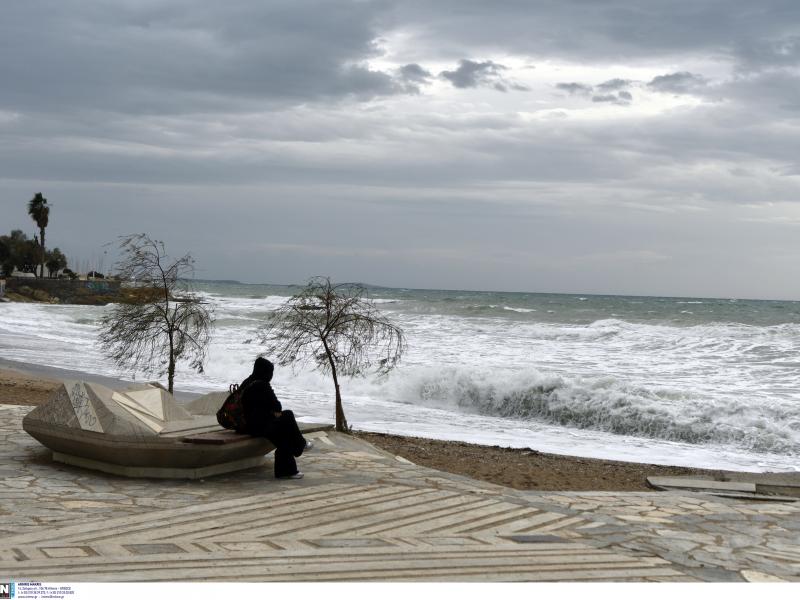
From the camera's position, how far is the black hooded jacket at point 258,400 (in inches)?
333

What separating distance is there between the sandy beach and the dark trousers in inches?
132

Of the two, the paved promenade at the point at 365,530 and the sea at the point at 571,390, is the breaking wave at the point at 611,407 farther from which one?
the paved promenade at the point at 365,530

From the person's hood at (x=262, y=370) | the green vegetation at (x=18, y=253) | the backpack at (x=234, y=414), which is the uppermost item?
the green vegetation at (x=18, y=253)

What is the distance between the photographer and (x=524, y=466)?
12453mm

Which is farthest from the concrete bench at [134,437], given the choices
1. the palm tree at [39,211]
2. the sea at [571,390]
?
the palm tree at [39,211]

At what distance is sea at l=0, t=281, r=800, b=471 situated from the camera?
16688 millimetres

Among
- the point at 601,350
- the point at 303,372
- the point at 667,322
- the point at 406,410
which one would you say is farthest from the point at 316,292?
the point at 667,322

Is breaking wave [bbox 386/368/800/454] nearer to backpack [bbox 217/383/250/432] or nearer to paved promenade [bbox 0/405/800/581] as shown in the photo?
paved promenade [bbox 0/405/800/581]

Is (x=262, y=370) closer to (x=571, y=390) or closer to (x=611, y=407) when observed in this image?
(x=611, y=407)

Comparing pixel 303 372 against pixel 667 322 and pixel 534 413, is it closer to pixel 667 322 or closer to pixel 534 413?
pixel 534 413

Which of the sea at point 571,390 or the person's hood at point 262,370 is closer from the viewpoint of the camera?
the person's hood at point 262,370

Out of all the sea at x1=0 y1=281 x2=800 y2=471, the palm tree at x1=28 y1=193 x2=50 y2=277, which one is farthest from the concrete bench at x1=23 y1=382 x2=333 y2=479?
the palm tree at x1=28 y1=193 x2=50 y2=277

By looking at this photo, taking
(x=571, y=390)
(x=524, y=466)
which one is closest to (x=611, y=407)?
(x=571, y=390)

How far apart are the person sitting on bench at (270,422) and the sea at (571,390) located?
7480 mm
